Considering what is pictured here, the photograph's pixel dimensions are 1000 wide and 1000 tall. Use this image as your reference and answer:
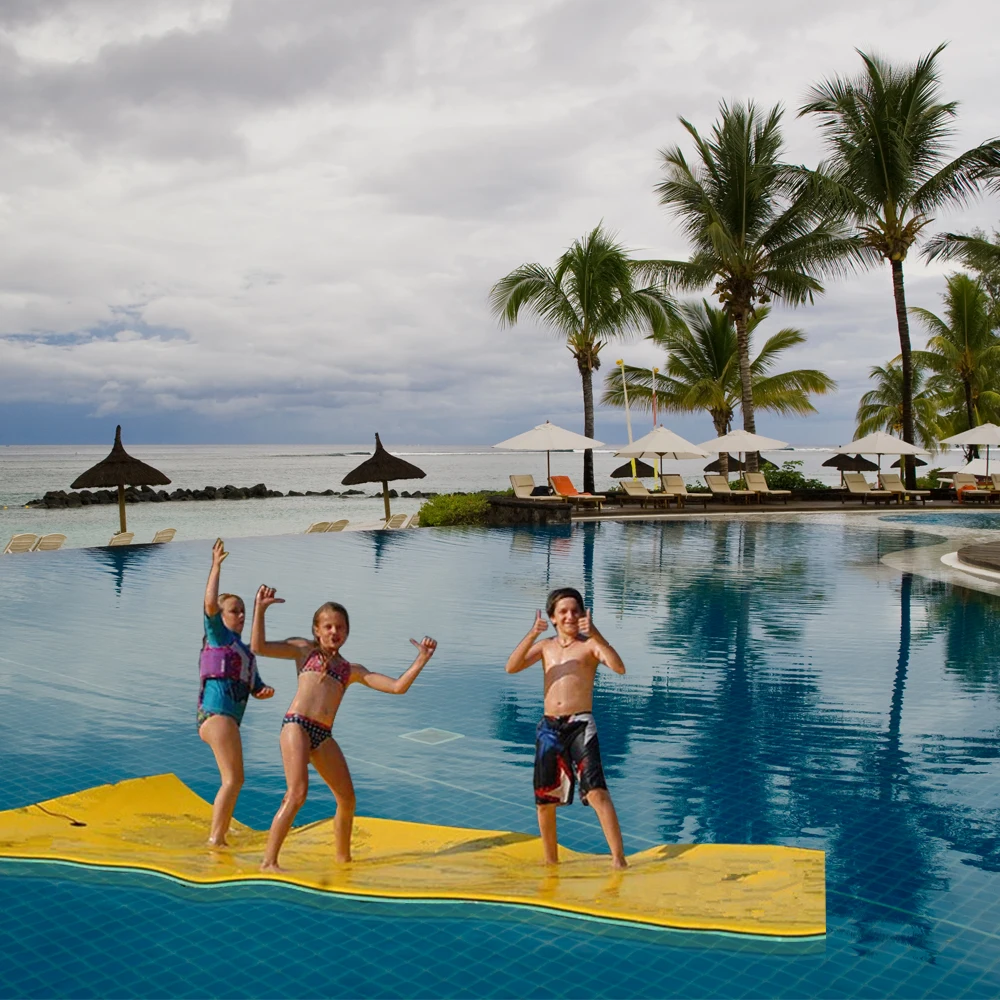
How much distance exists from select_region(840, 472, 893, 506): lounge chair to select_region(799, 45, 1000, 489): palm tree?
216 inches

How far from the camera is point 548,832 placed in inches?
165

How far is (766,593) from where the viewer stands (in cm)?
1268

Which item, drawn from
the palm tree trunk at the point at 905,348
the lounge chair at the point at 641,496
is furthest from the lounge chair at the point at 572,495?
the palm tree trunk at the point at 905,348

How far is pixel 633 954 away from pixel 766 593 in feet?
31.2

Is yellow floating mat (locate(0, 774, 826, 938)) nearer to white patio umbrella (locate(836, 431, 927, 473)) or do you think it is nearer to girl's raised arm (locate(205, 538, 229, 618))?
girl's raised arm (locate(205, 538, 229, 618))

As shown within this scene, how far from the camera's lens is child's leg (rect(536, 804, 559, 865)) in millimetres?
4133

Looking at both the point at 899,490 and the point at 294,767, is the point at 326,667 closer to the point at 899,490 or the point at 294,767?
the point at 294,767

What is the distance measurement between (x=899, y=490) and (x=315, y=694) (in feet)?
85.6

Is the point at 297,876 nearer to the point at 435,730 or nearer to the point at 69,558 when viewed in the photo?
the point at 435,730

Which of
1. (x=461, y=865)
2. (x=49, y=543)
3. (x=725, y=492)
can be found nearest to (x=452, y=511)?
(x=725, y=492)

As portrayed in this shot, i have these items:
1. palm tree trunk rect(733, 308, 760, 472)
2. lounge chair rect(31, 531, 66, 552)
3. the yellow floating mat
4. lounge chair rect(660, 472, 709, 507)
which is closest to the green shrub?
lounge chair rect(660, 472, 709, 507)

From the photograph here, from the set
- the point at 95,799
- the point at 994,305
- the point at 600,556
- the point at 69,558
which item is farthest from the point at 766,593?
the point at 994,305

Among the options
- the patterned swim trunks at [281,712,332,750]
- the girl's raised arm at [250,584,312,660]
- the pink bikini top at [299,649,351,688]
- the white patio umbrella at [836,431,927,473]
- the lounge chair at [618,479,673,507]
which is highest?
the white patio umbrella at [836,431,927,473]

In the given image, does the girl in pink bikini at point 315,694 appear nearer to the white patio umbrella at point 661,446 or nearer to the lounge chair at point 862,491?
the white patio umbrella at point 661,446
